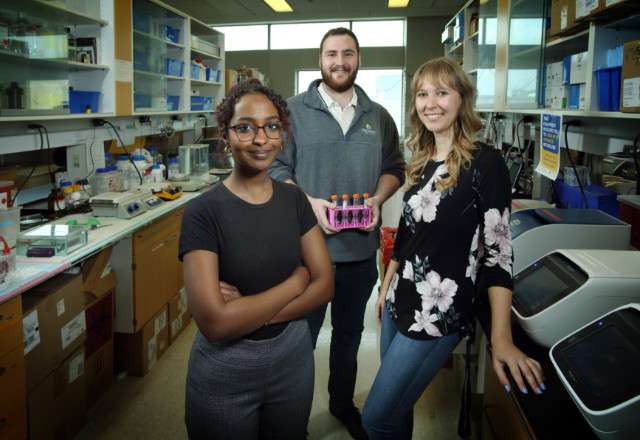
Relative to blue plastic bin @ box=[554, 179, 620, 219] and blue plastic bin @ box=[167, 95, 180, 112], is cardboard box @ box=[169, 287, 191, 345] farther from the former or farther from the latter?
blue plastic bin @ box=[554, 179, 620, 219]

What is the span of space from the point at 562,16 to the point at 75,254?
2464 millimetres

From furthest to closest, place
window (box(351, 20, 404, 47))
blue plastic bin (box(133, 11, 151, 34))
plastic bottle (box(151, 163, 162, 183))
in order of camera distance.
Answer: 1. window (box(351, 20, 404, 47))
2. plastic bottle (box(151, 163, 162, 183))
3. blue plastic bin (box(133, 11, 151, 34))

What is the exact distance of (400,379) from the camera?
132cm

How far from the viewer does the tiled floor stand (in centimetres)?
213

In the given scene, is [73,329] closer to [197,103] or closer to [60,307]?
[60,307]

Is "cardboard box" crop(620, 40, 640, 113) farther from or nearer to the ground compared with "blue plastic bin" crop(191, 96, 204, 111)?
nearer to the ground

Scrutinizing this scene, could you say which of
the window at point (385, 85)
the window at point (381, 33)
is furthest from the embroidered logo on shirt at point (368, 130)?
the window at point (381, 33)

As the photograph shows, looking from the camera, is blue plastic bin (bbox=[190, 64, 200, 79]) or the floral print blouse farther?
blue plastic bin (bbox=[190, 64, 200, 79])

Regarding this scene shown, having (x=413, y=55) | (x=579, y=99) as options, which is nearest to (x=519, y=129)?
(x=579, y=99)

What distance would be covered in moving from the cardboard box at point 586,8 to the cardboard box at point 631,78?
24 centimetres

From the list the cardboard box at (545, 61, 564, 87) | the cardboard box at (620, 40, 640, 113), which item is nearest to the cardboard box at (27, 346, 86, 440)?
the cardboard box at (620, 40, 640, 113)

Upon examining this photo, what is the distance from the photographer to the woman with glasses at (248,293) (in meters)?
1.11

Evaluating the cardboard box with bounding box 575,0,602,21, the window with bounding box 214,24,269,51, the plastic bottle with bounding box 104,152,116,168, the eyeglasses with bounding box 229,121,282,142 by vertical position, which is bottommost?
the plastic bottle with bounding box 104,152,116,168

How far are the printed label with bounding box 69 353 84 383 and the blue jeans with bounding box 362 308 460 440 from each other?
1.38 metres
